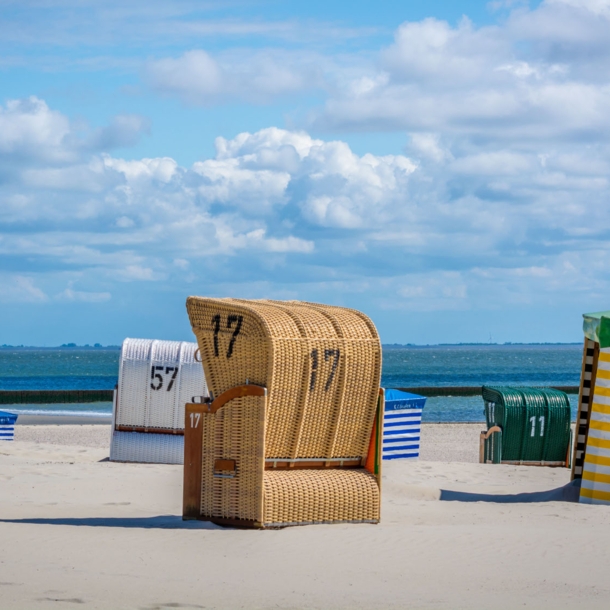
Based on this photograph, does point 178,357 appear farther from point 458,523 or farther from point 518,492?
point 458,523

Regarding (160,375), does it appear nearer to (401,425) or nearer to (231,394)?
(401,425)

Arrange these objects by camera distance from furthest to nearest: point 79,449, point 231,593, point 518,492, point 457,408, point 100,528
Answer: point 457,408 < point 79,449 < point 518,492 < point 100,528 < point 231,593

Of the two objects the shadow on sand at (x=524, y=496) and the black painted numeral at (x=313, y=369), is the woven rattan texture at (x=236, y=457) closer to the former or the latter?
the black painted numeral at (x=313, y=369)

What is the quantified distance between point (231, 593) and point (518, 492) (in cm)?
622

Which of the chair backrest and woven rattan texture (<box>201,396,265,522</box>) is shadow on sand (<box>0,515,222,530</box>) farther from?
the chair backrest

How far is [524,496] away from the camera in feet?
34.9

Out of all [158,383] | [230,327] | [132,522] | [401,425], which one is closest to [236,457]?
[230,327]

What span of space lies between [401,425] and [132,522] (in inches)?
312

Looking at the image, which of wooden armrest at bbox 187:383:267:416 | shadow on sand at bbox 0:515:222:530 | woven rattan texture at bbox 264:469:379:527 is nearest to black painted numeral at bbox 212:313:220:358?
wooden armrest at bbox 187:383:267:416

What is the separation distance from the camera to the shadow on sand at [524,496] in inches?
400

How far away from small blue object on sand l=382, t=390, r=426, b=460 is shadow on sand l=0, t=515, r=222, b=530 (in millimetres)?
7356

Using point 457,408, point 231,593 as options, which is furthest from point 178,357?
point 457,408

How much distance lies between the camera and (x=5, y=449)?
1464 cm

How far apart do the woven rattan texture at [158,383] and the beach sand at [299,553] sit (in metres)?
3.30
